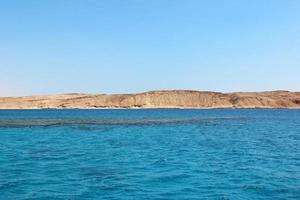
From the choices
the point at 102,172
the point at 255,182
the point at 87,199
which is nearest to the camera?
the point at 87,199

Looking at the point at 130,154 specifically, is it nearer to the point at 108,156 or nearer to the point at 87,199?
the point at 108,156

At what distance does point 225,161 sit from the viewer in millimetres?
35094

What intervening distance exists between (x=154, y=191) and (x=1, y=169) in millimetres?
11726

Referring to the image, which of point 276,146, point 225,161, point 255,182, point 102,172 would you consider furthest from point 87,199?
point 276,146

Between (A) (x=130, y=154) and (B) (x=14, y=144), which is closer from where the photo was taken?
(A) (x=130, y=154)

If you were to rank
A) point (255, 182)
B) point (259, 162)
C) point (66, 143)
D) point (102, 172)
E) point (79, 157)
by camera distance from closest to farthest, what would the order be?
point (255, 182), point (102, 172), point (259, 162), point (79, 157), point (66, 143)

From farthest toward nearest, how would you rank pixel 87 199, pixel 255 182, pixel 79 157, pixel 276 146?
pixel 276 146
pixel 79 157
pixel 255 182
pixel 87 199

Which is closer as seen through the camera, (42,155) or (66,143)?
(42,155)

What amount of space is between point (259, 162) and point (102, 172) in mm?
11325

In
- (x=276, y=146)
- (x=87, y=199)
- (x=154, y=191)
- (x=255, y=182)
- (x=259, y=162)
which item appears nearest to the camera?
(x=87, y=199)

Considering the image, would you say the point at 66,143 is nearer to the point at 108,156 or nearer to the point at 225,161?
the point at 108,156

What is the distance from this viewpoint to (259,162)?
114 ft

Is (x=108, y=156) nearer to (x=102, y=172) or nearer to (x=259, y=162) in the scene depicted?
(x=102, y=172)

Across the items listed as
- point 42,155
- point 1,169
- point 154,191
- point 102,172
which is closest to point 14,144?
point 42,155
